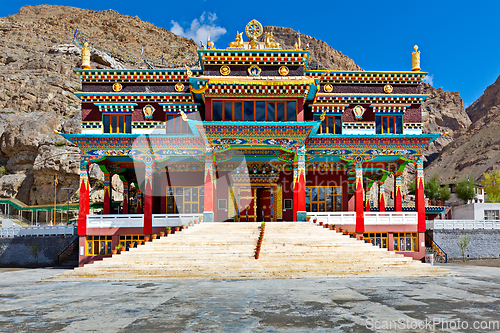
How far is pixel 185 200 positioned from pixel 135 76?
1142cm

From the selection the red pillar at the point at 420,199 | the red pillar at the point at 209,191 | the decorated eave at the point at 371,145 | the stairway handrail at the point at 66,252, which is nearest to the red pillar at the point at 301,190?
the decorated eave at the point at 371,145

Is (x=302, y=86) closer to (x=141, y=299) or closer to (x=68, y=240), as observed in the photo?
Result: (x=141, y=299)

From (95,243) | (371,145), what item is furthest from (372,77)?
(95,243)

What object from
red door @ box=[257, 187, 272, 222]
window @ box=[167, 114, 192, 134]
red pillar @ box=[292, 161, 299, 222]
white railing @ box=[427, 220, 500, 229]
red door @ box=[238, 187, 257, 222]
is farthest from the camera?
white railing @ box=[427, 220, 500, 229]

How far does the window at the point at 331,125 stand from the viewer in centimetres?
3119

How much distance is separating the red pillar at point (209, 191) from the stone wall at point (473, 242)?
20.3 m

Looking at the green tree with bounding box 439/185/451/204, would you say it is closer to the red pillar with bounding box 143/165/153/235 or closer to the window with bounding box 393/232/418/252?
the window with bounding box 393/232/418/252

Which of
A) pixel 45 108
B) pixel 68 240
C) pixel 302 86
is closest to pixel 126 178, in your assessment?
pixel 68 240

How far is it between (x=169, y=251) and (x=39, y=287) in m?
6.17

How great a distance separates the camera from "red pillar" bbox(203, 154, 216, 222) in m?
25.2

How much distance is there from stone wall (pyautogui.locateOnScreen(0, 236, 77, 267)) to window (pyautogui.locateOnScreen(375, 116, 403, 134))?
28.6m

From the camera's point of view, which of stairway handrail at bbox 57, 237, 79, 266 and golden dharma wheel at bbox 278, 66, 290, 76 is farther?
stairway handrail at bbox 57, 237, 79, 266

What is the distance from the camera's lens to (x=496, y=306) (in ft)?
31.8

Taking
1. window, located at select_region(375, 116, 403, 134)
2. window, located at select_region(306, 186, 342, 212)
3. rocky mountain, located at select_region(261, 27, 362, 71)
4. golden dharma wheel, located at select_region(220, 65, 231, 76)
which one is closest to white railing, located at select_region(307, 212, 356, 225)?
window, located at select_region(306, 186, 342, 212)
